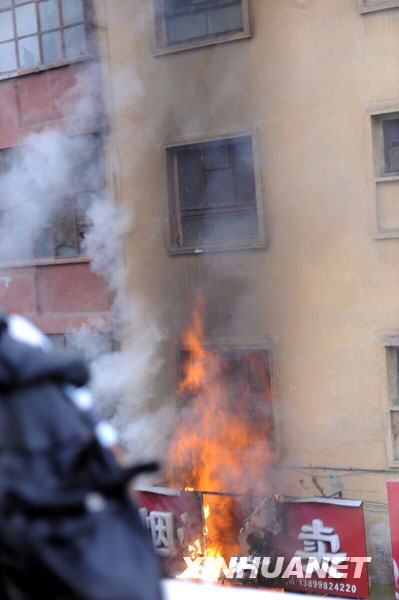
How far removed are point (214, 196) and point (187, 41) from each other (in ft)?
7.39

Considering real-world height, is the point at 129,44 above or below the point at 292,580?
above

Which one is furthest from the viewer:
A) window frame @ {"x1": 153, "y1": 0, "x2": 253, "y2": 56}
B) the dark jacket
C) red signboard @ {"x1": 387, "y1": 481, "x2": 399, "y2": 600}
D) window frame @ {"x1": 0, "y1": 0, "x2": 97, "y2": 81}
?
window frame @ {"x1": 0, "y1": 0, "x2": 97, "y2": 81}

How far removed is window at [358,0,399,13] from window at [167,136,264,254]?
2.19 m

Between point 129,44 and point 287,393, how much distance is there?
557 centimetres

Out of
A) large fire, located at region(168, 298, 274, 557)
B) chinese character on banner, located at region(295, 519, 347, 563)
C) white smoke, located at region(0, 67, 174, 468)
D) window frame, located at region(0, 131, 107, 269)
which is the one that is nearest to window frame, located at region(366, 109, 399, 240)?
large fire, located at region(168, 298, 274, 557)

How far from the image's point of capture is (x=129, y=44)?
11.2 meters

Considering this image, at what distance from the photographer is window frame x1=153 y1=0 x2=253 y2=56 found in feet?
33.4

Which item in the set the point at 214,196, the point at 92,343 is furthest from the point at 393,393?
the point at 92,343

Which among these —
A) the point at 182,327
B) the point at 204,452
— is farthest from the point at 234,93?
the point at 204,452

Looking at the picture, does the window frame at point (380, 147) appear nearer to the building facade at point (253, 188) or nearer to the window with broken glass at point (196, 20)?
the building facade at point (253, 188)

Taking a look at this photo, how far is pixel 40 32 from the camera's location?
471 inches

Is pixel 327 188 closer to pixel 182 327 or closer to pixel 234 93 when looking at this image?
pixel 234 93

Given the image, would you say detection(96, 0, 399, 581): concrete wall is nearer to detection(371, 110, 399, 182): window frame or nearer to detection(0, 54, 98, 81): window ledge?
detection(371, 110, 399, 182): window frame

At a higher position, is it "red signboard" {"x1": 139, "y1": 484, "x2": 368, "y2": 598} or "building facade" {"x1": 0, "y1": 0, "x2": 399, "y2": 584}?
"building facade" {"x1": 0, "y1": 0, "x2": 399, "y2": 584}
